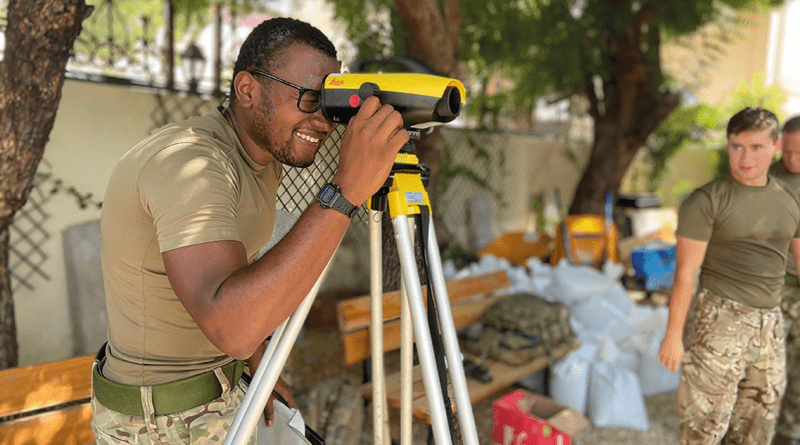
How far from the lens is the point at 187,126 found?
106 cm

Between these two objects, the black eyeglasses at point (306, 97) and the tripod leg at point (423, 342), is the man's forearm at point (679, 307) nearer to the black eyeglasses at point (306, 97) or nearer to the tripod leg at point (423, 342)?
the tripod leg at point (423, 342)

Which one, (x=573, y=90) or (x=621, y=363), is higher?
(x=573, y=90)

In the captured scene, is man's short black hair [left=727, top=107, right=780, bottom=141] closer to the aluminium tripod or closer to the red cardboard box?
the red cardboard box

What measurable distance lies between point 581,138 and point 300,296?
1031cm

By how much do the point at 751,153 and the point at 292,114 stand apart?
190 cm

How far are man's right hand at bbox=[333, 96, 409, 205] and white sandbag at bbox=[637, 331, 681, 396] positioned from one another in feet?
9.96

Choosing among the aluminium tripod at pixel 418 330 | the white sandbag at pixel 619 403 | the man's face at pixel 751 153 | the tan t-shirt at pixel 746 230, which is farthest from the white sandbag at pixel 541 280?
the aluminium tripod at pixel 418 330

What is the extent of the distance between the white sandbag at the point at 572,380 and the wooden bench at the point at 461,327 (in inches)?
3.2

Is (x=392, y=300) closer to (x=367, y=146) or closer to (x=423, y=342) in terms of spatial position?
(x=423, y=342)

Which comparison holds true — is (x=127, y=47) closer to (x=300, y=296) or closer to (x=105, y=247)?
(x=105, y=247)

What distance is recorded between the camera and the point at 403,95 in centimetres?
98

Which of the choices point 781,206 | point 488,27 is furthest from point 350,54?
point 781,206

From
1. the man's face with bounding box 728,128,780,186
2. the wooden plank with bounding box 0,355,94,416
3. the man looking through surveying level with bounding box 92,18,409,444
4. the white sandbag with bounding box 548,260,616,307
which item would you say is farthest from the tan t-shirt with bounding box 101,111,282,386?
the white sandbag with bounding box 548,260,616,307

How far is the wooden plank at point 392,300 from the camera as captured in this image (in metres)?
1.52
